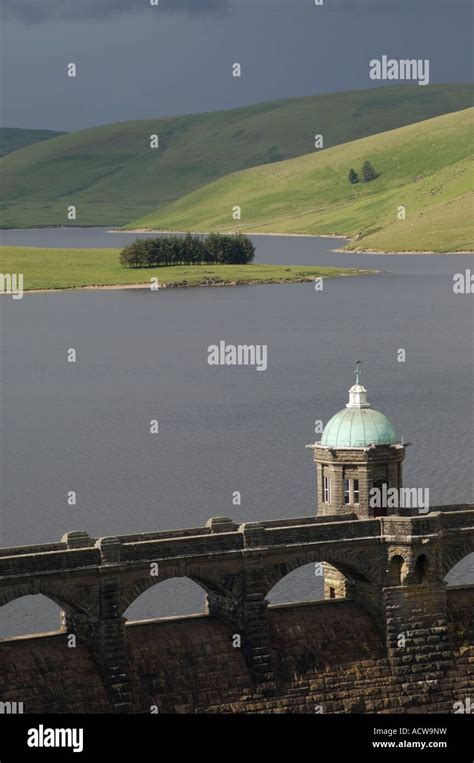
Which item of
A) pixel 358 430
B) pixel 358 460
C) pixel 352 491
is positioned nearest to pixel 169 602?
pixel 352 491

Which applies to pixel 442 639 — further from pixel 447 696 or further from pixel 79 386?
pixel 79 386

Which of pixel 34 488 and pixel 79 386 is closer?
pixel 34 488

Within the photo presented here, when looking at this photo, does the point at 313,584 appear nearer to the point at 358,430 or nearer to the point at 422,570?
the point at 358,430

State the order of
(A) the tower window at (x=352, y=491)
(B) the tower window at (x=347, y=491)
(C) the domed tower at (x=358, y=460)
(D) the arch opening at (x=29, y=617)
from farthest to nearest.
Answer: (D) the arch opening at (x=29, y=617) → (B) the tower window at (x=347, y=491) → (A) the tower window at (x=352, y=491) → (C) the domed tower at (x=358, y=460)

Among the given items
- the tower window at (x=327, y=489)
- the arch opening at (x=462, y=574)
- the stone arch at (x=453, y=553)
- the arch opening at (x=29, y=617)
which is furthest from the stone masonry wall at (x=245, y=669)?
the arch opening at (x=29, y=617)

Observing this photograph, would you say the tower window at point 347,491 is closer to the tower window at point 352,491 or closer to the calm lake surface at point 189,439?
the tower window at point 352,491

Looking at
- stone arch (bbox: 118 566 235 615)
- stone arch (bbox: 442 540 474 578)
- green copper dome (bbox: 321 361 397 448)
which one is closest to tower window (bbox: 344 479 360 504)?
green copper dome (bbox: 321 361 397 448)
